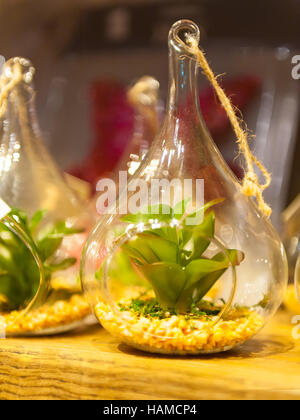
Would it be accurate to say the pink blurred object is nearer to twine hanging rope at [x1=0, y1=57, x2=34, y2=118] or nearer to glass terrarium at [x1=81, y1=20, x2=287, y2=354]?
twine hanging rope at [x1=0, y1=57, x2=34, y2=118]

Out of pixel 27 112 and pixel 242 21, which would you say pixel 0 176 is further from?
pixel 242 21

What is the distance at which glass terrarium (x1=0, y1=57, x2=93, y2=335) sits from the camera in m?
0.56

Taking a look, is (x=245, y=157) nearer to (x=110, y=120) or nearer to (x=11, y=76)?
(x=11, y=76)

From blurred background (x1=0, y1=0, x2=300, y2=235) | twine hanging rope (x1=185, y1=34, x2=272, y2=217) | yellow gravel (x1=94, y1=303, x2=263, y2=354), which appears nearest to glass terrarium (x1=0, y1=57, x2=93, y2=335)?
yellow gravel (x1=94, y1=303, x2=263, y2=354)

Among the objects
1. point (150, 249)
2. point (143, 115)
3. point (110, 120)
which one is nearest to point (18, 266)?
point (150, 249)

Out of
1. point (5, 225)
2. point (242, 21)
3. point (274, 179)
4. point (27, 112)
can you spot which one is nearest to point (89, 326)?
point (5, 225)

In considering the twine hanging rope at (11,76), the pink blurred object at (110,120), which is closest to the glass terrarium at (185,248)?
the twine hanging rope at (11,76)

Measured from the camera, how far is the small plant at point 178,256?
1.55ft

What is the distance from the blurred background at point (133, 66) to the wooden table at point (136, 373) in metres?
0.52

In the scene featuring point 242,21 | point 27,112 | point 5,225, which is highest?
point 242,21

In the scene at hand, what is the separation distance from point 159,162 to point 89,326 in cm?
23

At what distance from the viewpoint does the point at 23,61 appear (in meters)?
0.65

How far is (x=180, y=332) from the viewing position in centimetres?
46
